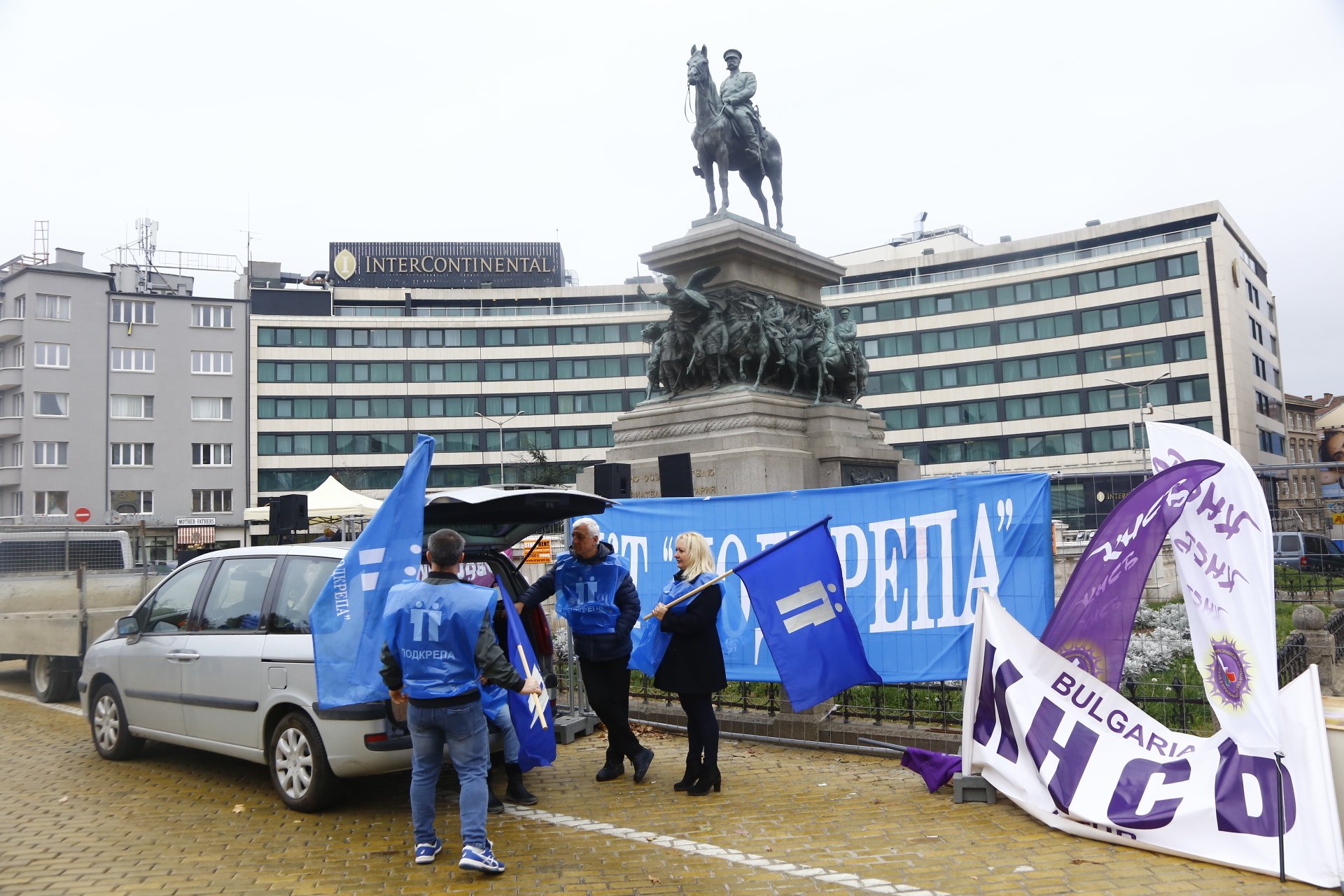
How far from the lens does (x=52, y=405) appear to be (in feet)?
203

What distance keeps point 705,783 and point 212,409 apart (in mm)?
68148

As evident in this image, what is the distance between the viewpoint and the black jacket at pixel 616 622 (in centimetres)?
743

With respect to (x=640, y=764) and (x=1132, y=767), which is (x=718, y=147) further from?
(x=1132, y=767)

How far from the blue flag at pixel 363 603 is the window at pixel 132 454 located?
6586 cm

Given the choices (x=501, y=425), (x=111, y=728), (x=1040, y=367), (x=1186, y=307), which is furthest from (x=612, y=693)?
(x=1040, y=367)

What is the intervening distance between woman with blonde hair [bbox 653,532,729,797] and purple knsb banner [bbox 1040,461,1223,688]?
2176mm

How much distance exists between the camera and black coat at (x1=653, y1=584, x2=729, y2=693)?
281 inches

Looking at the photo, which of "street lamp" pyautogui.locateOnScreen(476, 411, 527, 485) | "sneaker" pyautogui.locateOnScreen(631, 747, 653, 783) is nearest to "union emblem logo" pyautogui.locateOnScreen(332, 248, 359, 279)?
"street lamp" pyautogui.locateOnScreen(476, 411, 527, 485)

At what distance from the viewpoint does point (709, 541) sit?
9.48 meters

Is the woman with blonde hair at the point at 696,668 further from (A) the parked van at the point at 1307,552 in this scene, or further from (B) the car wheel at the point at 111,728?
(A) the parked van at the point at 1307,552

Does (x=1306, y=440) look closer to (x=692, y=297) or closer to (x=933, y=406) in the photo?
(x=933, y=406)

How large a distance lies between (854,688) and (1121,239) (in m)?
68.0

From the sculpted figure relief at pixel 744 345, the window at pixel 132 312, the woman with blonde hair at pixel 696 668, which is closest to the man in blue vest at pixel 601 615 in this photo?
the woman with blonde hair at pixel 696 668

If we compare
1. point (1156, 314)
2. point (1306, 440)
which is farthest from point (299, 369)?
point (1306, 440)
